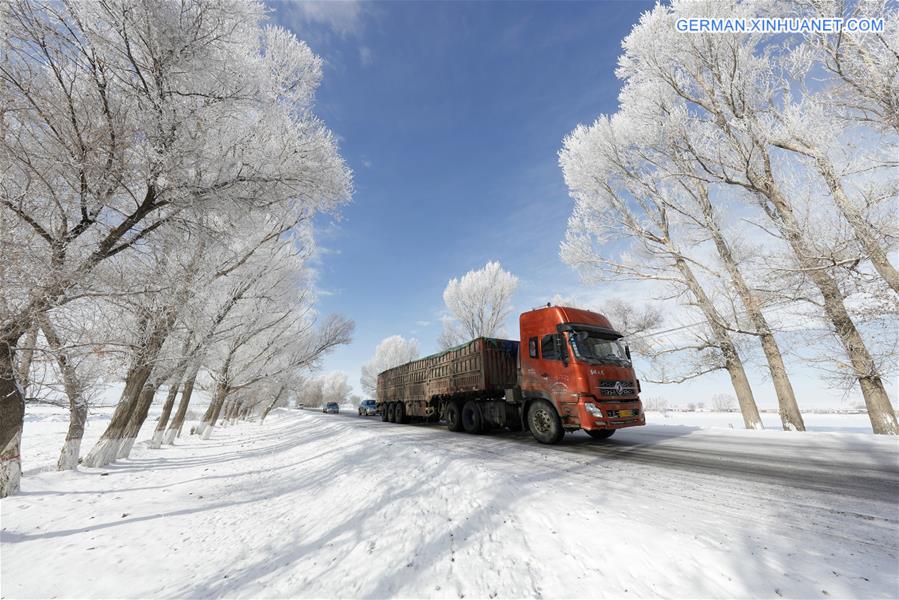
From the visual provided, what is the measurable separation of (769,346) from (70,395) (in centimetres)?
1855

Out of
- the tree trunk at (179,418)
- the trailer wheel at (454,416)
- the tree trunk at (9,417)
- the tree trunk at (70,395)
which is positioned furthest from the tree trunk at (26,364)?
the tree trunk at (179,418)

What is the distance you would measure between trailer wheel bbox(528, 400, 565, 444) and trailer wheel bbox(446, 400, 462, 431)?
3.93 meters

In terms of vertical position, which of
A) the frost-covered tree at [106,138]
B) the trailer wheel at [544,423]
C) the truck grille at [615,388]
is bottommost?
the trailer wheel at [544,423]

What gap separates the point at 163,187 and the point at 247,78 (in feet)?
7.42

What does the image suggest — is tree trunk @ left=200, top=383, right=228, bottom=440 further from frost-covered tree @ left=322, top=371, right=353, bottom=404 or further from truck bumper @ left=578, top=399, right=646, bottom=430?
frost-covered tree @ left=322, top=371, right=353, bottom=404

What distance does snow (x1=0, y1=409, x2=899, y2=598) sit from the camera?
2.52 meters

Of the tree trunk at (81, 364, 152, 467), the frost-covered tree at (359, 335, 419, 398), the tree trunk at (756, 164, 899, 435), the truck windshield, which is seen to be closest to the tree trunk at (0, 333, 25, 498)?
the tree trunk at (81, 364, 152, 467)

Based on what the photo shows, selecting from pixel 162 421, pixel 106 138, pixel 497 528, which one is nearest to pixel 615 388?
pixel 497 528

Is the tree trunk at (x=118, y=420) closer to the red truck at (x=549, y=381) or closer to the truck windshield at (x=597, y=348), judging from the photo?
the red truck at (x=549, y=381)

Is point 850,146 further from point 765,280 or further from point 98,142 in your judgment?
point 98,142

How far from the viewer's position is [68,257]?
177 inches

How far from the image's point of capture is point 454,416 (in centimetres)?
1244

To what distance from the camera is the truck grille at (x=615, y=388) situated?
775cm

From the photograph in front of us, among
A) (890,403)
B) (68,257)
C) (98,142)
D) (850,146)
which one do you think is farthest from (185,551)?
(890,403)
